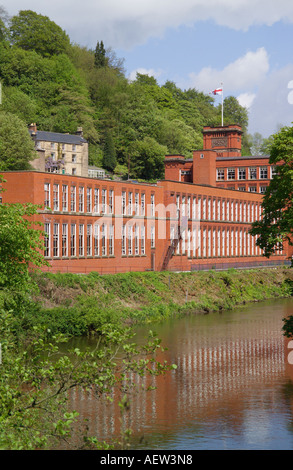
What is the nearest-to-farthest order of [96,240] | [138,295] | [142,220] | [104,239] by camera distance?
1. [138,295]
2. [96,240]
3. [104,239]
4. [142,220]

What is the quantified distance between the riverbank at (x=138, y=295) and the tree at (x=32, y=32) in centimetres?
7512

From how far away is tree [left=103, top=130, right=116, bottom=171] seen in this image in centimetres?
12650

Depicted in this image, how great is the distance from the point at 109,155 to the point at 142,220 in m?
53.4

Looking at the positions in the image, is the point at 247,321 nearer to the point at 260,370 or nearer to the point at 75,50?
the point at 260,370

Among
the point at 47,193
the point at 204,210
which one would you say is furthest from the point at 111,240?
the point at 204,210

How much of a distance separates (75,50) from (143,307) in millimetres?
105146

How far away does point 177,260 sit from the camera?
79875mm

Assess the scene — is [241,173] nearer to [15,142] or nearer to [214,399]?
[15,142]

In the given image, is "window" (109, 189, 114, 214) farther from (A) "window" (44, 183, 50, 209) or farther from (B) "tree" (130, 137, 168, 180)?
(B) "tree" (130, 137, 168, 180)

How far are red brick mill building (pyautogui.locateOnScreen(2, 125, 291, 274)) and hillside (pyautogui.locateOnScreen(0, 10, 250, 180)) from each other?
19.7 metres

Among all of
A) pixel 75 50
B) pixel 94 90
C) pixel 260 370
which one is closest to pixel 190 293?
pixel 260 370

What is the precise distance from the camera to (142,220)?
246 feet

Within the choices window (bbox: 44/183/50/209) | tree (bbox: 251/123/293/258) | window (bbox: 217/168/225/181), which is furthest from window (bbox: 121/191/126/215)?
window (bbox: 217/168/225/181)
